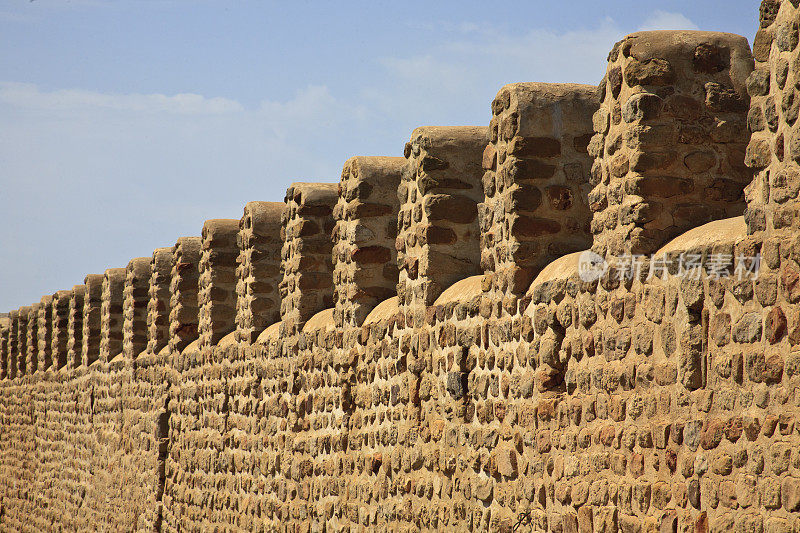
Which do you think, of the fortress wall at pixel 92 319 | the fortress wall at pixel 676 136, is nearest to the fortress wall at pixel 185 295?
the fortress wall at pixel 92 319

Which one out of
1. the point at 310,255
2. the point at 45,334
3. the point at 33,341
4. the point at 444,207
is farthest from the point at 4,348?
the point at 444,207

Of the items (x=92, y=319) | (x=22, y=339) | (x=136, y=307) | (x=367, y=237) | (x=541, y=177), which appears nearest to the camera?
(x=541, y=177)

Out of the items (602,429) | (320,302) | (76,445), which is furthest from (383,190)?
(76,445)

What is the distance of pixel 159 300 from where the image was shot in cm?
1362

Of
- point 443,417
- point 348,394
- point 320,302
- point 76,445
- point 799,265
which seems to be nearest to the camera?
point 799,265

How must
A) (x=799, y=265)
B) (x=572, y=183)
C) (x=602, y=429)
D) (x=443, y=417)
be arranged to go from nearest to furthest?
(x=799, y=265)
(x=602, y=429)
(x=572, y=183)
(x=443, y=417)

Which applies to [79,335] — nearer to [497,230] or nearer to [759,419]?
[497,230]

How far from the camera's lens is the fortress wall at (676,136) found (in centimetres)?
529

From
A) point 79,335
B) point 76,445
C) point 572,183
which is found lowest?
point 76,445

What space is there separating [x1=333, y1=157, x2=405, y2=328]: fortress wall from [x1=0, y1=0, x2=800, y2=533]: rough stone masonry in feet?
0.06

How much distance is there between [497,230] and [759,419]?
253 centimetres

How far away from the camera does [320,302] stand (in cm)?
980

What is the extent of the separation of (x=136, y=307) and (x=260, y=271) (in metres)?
4.45

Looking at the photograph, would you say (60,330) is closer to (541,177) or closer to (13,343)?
(13,343)
